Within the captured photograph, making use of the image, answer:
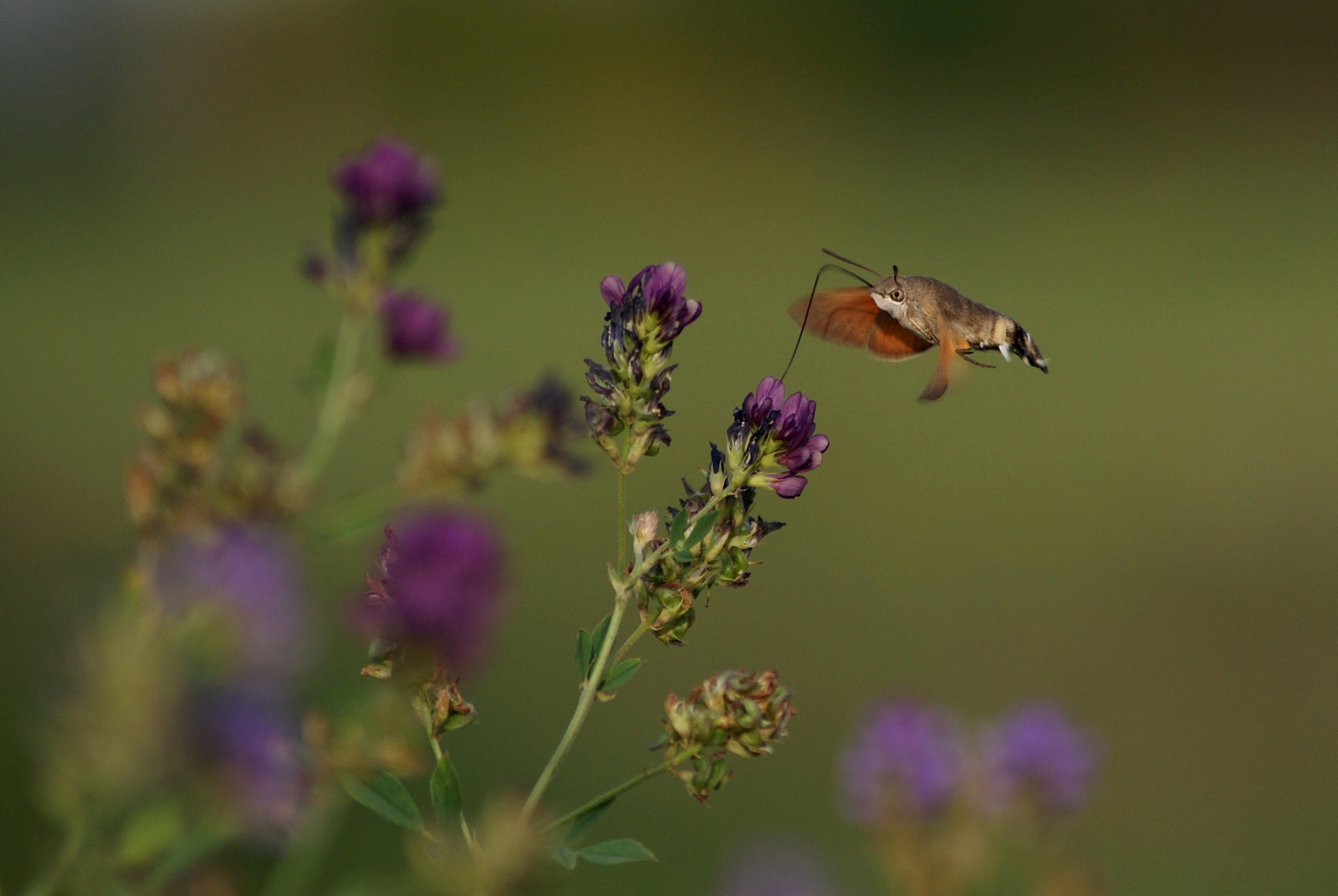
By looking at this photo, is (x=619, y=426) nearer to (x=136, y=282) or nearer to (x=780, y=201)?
(x=136, y=282)

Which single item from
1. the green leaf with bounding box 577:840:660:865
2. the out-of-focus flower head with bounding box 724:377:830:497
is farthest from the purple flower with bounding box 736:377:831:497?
the green leaf with bounding box 577:840:660:865

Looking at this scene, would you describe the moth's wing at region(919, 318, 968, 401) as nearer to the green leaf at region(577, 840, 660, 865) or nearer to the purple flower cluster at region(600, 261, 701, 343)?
the purple flower cluster at region(600, 261, 701, 343)

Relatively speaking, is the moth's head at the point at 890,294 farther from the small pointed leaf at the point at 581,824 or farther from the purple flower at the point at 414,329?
the small pointed leaf at the point at 581,824

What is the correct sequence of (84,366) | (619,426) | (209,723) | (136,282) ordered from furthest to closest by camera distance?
1. (136,282)
2. (84,366)
3. (619,426)
4. (209,723)

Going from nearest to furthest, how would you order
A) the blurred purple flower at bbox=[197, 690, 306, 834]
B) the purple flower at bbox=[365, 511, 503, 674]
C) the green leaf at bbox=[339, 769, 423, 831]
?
1. the blurred purple flower at bbox=[197, 690, 306, 834]
2. the purple flower at bbox=[365, 511, 503, 674]
3. the green leaf at bbox=[339, 769, 423, 831]

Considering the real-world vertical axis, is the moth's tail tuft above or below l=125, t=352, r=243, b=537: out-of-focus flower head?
above

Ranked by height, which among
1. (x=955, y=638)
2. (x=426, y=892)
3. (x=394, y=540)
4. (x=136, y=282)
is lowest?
(x=136, y=282)

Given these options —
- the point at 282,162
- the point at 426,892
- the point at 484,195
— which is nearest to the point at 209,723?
the point at 426,892
